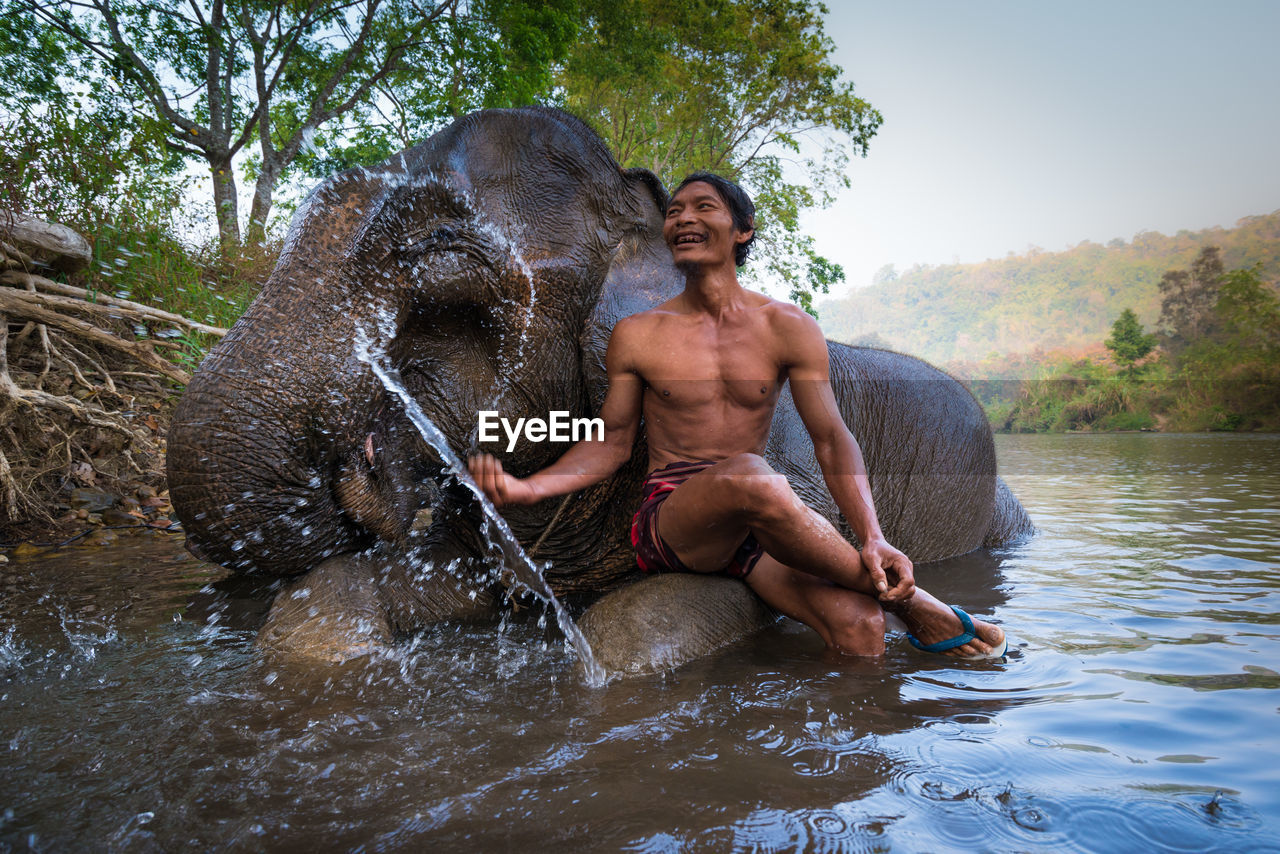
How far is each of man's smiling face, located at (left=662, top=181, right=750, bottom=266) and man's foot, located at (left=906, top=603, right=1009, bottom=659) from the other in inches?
52.4

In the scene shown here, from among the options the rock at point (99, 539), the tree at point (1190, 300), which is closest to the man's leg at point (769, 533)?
the rock at point (99, 539)

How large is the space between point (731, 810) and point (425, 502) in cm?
194

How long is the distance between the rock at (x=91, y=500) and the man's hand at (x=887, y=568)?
482 centimetres

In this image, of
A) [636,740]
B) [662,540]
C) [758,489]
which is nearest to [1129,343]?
[662,540]

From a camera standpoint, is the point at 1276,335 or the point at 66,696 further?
the point at 1276,335

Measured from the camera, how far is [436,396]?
2814 mm

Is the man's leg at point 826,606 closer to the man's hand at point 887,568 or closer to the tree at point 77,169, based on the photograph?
the man's hand at point 887,568

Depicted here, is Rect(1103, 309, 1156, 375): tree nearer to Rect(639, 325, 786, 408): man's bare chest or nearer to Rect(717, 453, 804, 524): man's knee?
Rect(639, 325, 786, 408): man's bare chest

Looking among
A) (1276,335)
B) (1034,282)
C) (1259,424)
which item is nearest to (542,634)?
(1259,424)

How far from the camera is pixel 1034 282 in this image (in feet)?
284

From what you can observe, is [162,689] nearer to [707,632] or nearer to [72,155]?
[707,632]

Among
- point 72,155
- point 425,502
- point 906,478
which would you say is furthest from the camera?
point 72,155

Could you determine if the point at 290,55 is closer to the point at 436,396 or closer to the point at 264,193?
the point at 264,193

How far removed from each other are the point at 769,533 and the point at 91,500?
4.59 meters
